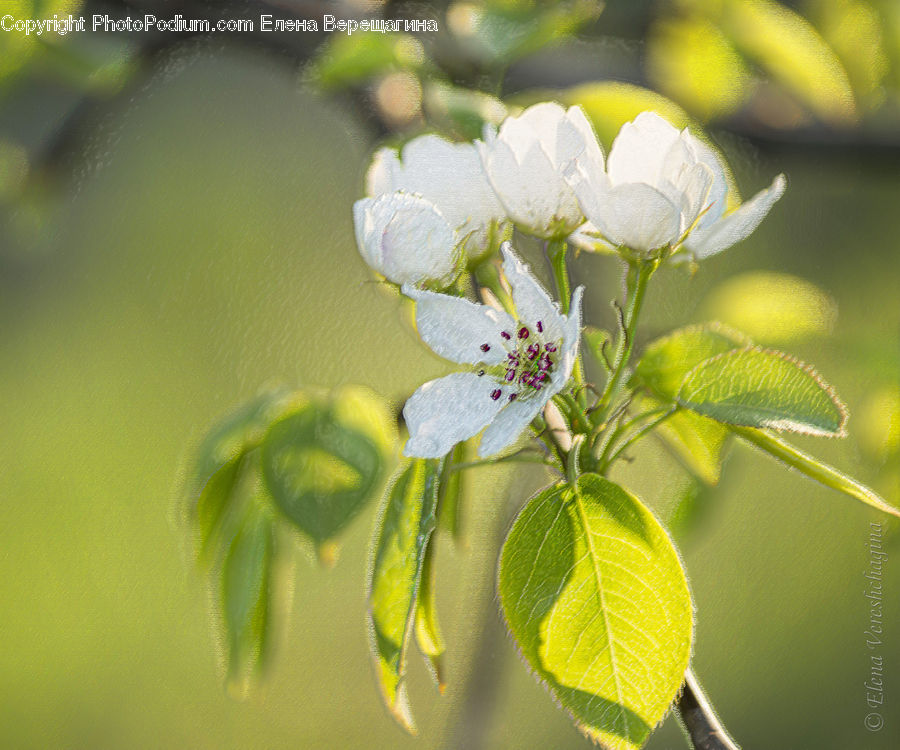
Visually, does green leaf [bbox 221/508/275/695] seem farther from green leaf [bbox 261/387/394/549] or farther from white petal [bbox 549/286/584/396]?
white petal [bbox 549/286/584/396]

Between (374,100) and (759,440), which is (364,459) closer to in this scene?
(759,440)

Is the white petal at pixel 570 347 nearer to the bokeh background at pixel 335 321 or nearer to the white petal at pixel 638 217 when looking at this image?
the white petal at pixel 638 217

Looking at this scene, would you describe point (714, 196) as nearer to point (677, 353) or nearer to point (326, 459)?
point (677, 353)

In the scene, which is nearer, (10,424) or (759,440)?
(759,440)

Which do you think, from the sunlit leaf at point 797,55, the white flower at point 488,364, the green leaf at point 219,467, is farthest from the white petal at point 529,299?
the sunlit leaf at point 797,55

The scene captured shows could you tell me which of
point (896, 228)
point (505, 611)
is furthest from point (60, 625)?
point (896, 228)
